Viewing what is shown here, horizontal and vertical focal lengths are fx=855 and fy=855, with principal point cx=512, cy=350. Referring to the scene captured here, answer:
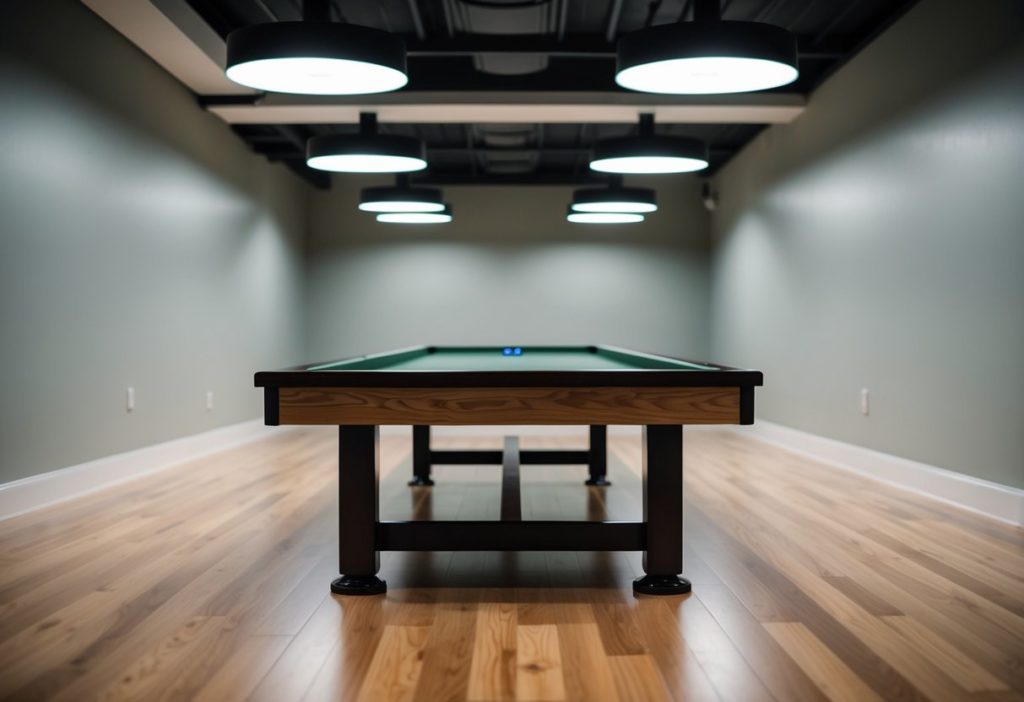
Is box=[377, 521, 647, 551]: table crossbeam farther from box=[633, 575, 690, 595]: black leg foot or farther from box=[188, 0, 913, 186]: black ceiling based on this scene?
box=[188, 0, 913, 186]: black ceiling

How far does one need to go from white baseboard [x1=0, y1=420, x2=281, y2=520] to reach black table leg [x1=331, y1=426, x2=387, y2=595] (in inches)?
83.8

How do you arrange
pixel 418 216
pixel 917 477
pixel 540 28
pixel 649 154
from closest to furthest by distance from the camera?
pixel 649 154
pixel 917 477
pixel 540 28
pixel 418 216

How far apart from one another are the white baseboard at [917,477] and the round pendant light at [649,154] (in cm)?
207

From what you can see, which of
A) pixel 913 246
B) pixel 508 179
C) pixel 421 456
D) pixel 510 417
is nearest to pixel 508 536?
pixel 510 417

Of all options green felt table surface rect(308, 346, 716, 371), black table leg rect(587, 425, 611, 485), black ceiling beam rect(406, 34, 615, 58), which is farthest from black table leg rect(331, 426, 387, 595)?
black ceiling beam rect(406, 34, 615, 58)

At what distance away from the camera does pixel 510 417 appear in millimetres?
2652

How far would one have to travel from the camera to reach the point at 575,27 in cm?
544

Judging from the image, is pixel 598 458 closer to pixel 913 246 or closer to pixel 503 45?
pixel 913 246

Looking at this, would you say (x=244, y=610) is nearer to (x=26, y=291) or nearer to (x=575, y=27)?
(x=26, y=291)

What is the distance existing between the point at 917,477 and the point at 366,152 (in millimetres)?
3443

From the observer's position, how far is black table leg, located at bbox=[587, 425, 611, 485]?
5.25m

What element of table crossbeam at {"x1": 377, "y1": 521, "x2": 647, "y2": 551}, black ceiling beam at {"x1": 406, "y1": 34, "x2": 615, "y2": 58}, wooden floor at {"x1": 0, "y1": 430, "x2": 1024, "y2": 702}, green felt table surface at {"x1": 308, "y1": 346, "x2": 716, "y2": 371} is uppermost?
black ceiling beam at {"x1": 406, "y1": 34, "x2": 615, "y2": 58}

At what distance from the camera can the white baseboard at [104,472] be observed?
13.5ft

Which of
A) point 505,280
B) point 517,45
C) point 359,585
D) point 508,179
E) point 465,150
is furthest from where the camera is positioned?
point 505,280
